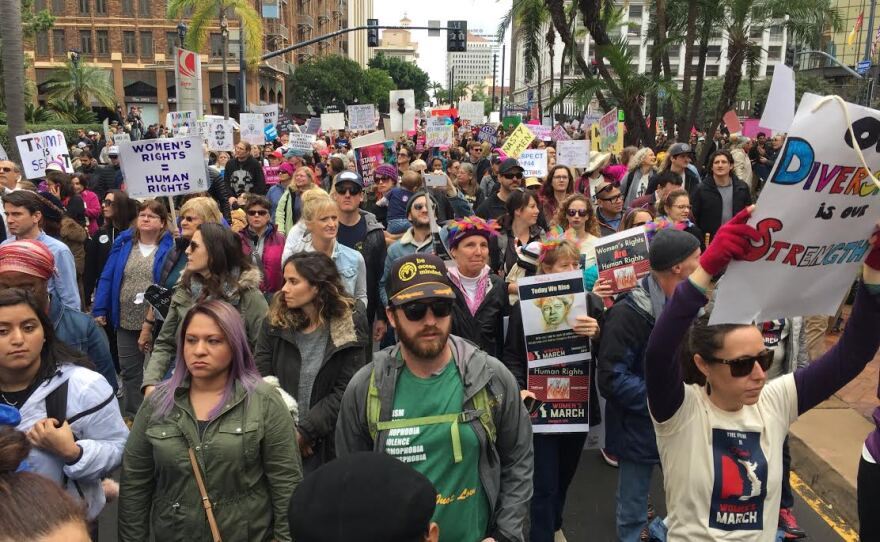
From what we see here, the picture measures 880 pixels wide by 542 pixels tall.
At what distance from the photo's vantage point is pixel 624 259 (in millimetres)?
4594

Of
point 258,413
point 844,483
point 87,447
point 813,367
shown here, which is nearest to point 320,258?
point 258,413

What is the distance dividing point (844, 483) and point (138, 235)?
530 centimetres

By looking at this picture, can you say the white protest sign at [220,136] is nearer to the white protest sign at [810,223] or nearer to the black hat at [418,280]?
the black hat at [418,280]

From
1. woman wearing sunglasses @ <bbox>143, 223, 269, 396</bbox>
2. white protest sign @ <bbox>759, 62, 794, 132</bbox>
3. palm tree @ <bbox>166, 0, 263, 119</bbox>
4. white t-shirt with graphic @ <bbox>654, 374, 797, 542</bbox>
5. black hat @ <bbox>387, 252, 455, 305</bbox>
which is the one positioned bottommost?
white t-shirt with graphic @ <bbox>654, 374, 797, 542</bbox>

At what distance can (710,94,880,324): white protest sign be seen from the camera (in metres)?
2.15

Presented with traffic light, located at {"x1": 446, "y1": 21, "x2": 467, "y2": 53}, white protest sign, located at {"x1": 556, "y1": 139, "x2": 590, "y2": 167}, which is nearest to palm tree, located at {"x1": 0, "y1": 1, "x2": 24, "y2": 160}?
white protest sign, located at {"x1": 556, "y1": 139, "x2": 590, "y2": 167}

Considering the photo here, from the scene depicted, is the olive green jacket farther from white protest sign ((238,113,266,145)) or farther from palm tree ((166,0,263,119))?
palm tree ((166,0,263,119))

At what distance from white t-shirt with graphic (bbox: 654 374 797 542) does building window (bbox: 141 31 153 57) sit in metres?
67.3

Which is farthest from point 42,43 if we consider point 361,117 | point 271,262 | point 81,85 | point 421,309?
point 421,309

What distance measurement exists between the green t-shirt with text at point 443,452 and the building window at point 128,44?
67.3 m

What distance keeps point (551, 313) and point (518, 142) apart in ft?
25.7

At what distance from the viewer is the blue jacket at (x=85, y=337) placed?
163 inches

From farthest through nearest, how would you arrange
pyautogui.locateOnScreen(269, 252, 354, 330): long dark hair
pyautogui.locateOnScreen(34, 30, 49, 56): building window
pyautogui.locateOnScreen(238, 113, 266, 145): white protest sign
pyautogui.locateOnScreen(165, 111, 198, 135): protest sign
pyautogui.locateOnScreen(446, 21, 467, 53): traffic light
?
pyautogui.locateOnScreen(34, 30, 49, 56): building window, pyautogui.locateOnScreen(446, 21, 467, 53): traffic light, pyautogui.locateOnScreen(238, 113, 266, 145): white protest sign, pyautogui.locateOnScreen(165, 111, 198, 135): protest sign, pyautogui.locateOnScreen(269, 252, 354, 330): long dark hair

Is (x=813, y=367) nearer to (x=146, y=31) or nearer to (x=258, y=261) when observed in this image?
(x=258, y=261)
